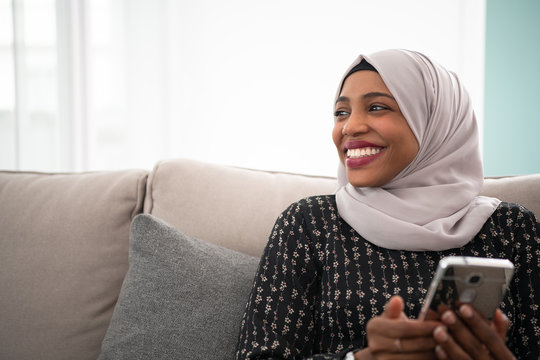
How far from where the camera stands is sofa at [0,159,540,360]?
3.80 feet

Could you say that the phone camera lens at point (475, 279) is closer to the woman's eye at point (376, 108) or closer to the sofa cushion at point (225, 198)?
the woman's eye at point (376, 108)

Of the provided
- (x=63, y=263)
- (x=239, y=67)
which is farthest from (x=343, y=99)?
(x=239, y=67)

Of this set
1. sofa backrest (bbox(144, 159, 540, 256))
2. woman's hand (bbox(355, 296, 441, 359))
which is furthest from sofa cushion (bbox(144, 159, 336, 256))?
woman's hand (bbox(355, 296, 441, 359))

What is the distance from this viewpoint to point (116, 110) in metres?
2.58

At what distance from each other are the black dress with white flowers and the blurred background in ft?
3.82

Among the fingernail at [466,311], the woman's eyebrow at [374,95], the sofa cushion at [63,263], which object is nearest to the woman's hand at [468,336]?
the fingernail at [466,311]

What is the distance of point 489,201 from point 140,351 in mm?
952

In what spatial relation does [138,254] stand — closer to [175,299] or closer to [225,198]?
[175,299]

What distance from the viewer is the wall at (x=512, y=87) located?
2.12 m

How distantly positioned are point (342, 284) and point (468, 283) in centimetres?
40

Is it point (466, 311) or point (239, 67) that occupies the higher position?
point (239, 67)

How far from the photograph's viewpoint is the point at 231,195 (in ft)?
4.84

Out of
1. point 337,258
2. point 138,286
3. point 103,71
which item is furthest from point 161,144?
point 337,258

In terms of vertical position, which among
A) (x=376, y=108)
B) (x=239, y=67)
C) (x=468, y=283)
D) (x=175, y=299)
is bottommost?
(x=175, y=299)
